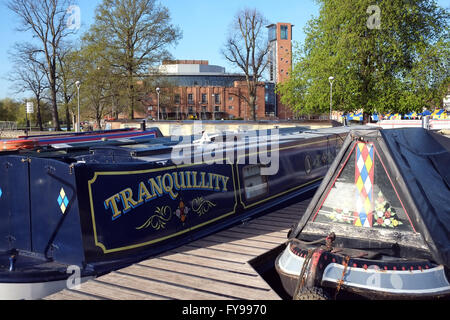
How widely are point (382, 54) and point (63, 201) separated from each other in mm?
27288

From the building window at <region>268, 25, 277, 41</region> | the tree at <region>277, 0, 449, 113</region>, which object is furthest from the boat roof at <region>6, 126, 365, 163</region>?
the building window at <region>268, 25, 277, 41</region>

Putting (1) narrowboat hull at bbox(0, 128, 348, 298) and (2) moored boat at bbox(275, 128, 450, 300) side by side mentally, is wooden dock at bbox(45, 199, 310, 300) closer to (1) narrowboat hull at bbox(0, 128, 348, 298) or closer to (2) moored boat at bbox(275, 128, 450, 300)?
(1) narrowboat hull at bbox(0, 128, 348, 298)

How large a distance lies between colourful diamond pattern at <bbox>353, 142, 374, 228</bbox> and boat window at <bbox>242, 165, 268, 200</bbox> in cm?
288

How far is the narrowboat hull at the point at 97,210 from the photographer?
489cm

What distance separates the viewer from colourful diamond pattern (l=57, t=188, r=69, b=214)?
4922mm

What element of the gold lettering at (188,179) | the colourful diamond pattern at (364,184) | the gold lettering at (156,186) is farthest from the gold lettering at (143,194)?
the colourful diamond pattern at (364,184)

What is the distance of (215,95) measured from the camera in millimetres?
82875

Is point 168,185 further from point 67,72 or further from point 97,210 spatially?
point 67,72

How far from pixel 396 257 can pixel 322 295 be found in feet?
3.79

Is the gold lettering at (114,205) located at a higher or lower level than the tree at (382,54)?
lower

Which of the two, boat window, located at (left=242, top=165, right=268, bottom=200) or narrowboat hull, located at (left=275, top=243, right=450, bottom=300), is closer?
narrowboat hull, located at (left=275, top=243, right=450, bottom=300)

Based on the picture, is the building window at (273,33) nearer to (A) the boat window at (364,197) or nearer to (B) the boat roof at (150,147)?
(B) the boat roof at (150,147)

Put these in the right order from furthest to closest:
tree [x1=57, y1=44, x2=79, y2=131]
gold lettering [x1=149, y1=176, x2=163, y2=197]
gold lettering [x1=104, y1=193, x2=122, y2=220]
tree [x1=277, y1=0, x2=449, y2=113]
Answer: tree [x1=57, y1=44, x2=79, y2=131], tree [x1=277, y1=0, x2=449, y2=113], gold lettering [x1=149, y1=176, x2=163, y2=197], gold lettering [x1=104, y1=193, x2=122, y2=220]

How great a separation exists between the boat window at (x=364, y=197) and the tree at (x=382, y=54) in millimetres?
24649
